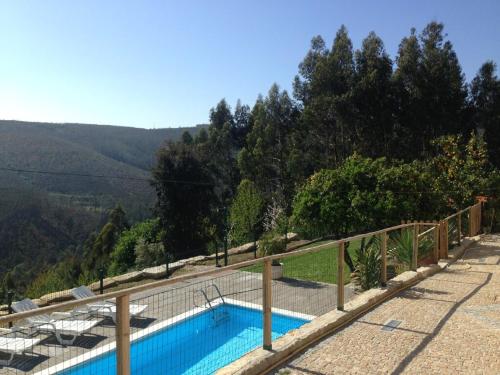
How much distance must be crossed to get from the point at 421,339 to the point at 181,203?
26.7 m

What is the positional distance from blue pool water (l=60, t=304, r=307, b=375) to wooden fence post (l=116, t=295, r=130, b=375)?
2.45m

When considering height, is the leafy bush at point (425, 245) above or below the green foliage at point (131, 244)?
above

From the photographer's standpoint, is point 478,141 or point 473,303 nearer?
point 473,303

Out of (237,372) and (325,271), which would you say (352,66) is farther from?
(237,372)

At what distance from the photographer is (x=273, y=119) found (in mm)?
41688

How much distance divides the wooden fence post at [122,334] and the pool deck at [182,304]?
327 cm

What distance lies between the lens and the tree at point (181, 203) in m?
31.1

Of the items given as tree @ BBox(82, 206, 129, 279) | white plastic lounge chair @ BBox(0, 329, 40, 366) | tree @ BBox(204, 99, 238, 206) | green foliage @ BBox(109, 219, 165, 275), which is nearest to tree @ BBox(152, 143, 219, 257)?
green foliage @ BBox(109, 219, 165, 275)

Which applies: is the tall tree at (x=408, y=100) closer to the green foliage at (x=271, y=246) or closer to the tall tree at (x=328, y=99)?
the tall tree at (x=328, y=99)

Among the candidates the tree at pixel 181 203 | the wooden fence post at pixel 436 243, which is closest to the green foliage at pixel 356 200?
the wooden fence post at pixel 436 243

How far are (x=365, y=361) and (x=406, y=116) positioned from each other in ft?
97.3

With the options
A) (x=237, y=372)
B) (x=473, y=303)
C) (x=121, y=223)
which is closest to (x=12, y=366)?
(x=237, y=372)

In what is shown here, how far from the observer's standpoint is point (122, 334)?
3.52 metres

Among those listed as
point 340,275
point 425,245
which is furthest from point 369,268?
point 340,275
